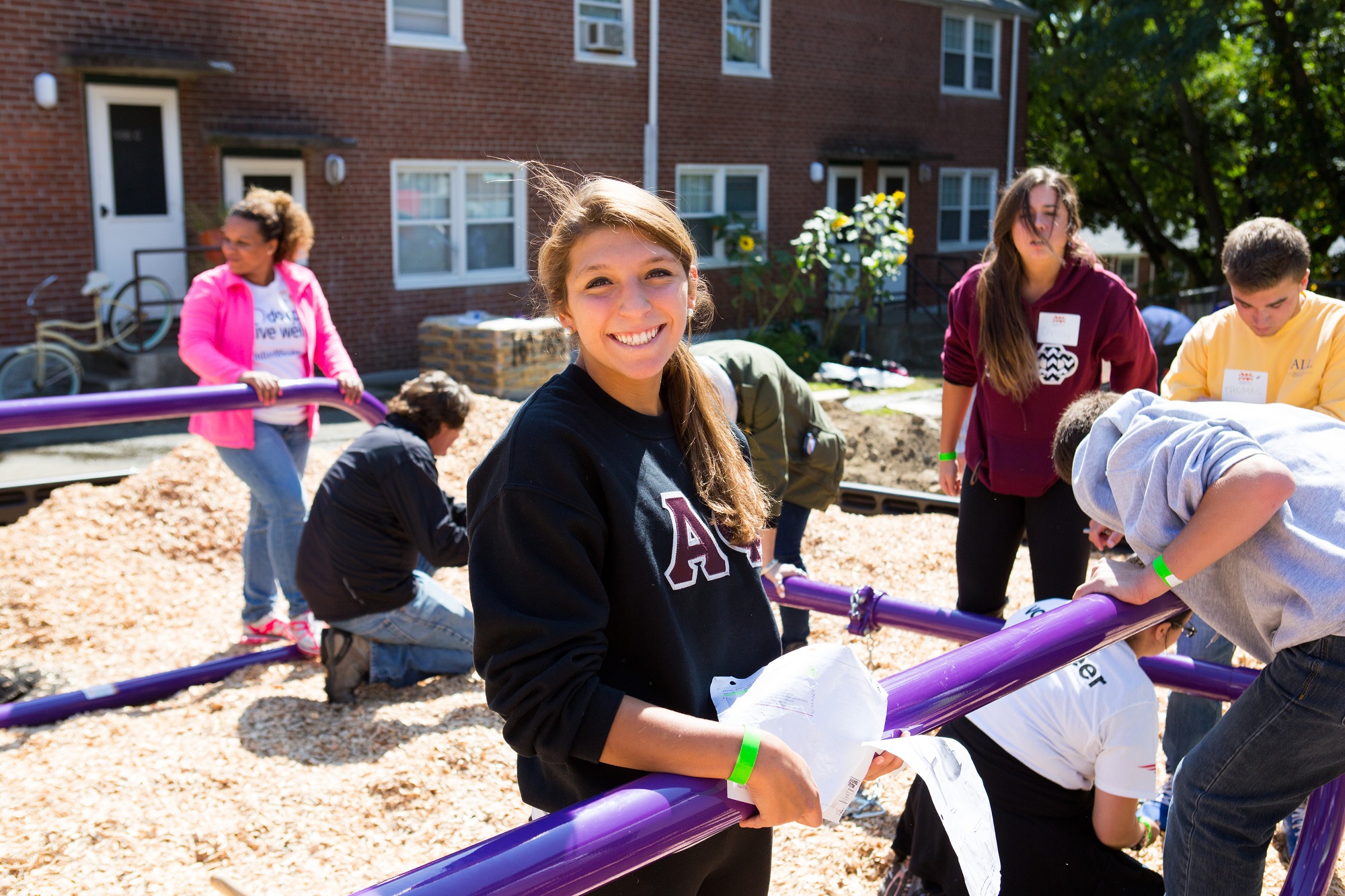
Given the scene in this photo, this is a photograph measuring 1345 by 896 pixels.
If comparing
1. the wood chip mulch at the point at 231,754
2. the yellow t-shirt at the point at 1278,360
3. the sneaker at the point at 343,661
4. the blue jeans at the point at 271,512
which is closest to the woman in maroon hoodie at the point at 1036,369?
the yellow t-shirt at the point at 1278,360

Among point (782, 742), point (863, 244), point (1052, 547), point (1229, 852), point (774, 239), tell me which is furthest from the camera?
point (774, 239)

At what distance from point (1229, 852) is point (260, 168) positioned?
13.0 meters

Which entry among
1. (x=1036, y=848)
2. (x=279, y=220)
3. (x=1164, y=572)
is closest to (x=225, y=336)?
(x=279, y=220)

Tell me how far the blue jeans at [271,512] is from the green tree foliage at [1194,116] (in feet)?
64.7

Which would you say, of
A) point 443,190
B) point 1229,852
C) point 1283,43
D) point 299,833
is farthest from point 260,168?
point 1283,43

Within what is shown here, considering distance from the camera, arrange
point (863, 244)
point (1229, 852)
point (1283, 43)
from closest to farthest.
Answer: point (1229, 852) < point (863, 244) < point (1283, 43)

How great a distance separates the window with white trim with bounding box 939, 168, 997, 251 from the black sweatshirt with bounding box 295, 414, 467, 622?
63.1ft

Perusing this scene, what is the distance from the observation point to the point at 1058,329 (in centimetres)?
369

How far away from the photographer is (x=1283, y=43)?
2148 cm

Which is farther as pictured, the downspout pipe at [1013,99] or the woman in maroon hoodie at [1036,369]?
the downspout pipe at [1013,99]

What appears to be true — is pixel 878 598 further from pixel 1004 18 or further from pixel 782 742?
pixel 1004 18

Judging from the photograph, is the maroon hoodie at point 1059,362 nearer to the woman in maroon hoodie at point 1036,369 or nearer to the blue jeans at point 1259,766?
the woman in maroon hoodie at point 1036,369

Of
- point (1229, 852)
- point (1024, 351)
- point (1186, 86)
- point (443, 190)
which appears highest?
point (1186, 86)

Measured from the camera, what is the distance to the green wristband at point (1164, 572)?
2.00m
